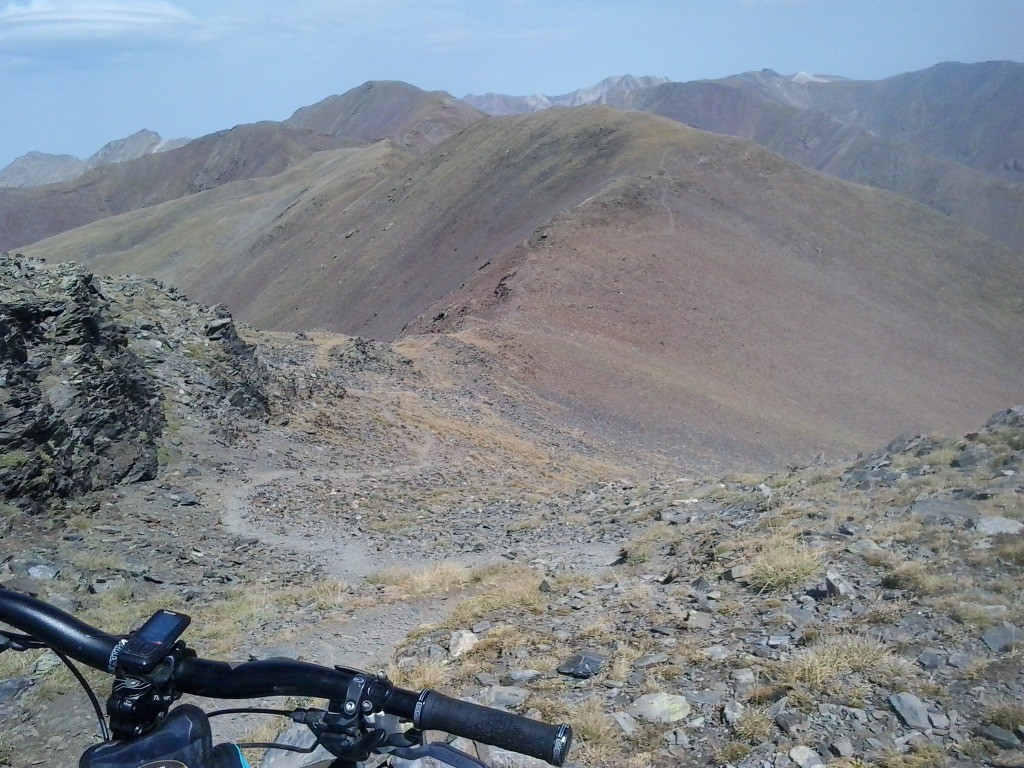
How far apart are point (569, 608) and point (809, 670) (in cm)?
250

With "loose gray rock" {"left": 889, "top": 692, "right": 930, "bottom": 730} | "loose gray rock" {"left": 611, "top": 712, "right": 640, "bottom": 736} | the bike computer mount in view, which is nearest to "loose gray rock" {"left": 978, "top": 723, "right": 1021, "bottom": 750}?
"loose gray rock" {"left": 889, "top": 692, "right": 930, "bottom": 730}

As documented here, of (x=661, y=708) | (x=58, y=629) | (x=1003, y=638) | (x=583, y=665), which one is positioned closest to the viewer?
(x=58, y=629)

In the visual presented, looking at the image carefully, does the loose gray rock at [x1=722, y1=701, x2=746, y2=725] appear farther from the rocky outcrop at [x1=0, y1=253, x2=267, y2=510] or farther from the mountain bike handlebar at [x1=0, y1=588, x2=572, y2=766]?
the rocky outcrop at [x1=0, y1=253, x2=267, y2=510]

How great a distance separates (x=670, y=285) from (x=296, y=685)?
1350 inches

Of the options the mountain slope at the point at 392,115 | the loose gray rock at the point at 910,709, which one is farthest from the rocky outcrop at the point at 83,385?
the mountain slope at the point at 392,115

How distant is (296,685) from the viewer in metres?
1.79

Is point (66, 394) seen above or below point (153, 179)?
below

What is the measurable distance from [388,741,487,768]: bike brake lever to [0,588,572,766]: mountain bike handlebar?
4cm

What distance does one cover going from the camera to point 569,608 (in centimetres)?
688

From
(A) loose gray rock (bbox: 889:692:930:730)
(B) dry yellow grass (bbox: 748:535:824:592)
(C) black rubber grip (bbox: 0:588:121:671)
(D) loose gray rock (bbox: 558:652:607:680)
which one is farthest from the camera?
(B) dry yellow grass (bbox: 748:535:824:592)

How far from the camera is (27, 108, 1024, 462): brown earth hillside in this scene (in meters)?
27.5

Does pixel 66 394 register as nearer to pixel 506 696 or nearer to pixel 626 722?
pixel 506 696

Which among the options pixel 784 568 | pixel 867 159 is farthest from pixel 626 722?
pixel 867 159

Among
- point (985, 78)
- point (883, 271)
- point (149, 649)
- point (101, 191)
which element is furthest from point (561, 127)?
point (985, 78)
